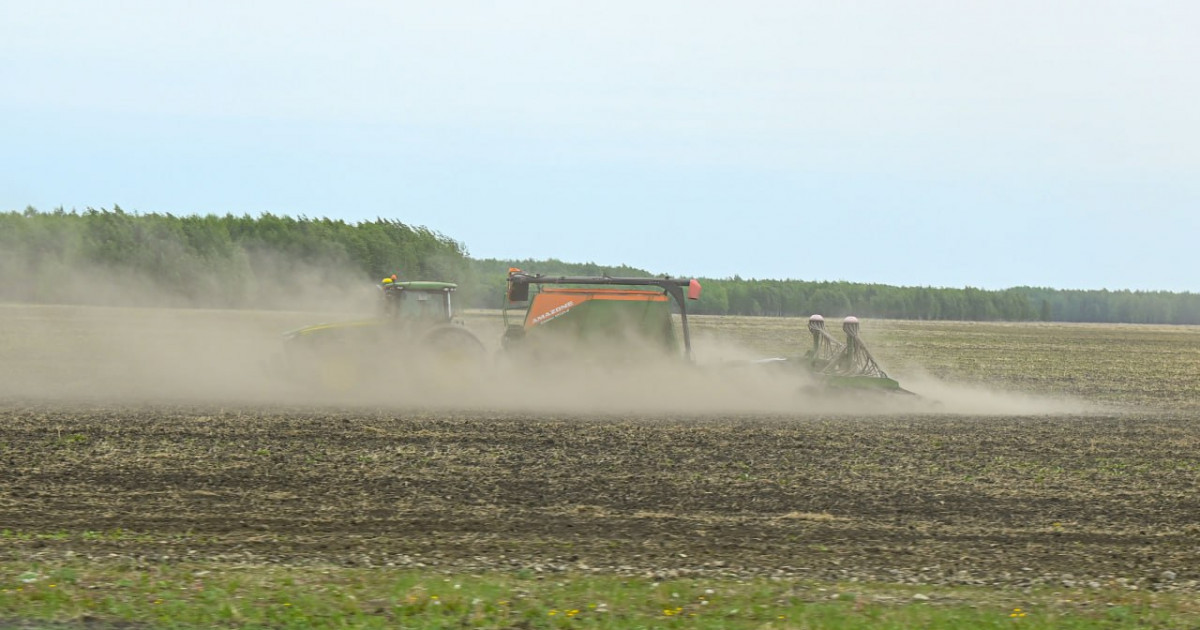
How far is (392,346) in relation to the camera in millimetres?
22188

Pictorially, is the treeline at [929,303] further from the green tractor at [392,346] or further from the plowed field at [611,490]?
the plowed field at [611,490]

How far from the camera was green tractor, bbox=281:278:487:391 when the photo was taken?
21984 millimetres

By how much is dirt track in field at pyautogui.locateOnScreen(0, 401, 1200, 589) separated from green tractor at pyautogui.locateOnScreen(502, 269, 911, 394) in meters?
4.39

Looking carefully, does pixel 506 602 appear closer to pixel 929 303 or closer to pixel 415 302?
pixel 415 302

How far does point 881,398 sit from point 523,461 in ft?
32.0

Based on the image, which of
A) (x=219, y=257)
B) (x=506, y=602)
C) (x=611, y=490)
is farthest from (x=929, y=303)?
(x=506, y=602)

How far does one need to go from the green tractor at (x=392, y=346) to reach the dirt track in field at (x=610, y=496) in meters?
4.11

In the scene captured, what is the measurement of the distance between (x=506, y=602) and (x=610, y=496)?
403 cm

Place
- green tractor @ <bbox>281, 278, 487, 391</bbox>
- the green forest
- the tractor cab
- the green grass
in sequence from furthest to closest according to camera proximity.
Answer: the green forest, the tractor cab, green tractor @ <bbox>281, 278, 487, 391</bbox>, the green grass

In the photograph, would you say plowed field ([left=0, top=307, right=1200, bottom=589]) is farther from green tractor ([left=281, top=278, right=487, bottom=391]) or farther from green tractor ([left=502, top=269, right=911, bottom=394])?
green tractor ([left=502, top=269, right=911, bottom=394])

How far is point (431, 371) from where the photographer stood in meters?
22.0

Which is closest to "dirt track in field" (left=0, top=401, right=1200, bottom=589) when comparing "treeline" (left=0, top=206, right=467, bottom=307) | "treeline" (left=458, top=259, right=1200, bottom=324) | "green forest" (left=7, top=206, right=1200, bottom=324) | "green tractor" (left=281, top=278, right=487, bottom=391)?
"green tractor" (left=281, top=278, right=487, bottom=391)

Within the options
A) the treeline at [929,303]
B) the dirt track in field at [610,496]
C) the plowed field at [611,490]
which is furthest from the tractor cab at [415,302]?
the treeline at [929,303]

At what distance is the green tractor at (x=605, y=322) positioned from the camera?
2219 centimetres
